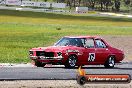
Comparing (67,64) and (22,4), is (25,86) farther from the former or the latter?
(22,4)

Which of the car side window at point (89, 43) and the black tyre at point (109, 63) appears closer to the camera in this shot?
the car side window at point (89, 43)

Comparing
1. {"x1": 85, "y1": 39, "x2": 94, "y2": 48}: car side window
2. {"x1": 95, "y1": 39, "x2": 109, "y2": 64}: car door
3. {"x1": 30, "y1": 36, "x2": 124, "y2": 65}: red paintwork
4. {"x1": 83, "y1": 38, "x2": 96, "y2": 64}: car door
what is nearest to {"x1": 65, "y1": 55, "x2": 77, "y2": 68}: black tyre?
{"x1": 30, "y1": 36, "x2": 124, "y2": 65}: red paintwork

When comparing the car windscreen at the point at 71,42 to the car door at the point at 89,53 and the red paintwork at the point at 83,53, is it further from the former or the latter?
the red paintwork at the point at 83,53

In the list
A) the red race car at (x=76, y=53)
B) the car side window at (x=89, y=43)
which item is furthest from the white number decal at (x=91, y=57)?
the car side window at (x=89, y=43)

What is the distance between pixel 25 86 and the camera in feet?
48.6

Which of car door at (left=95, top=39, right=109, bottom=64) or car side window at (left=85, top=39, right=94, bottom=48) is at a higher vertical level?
car side window at (left=85, top=39, right=94, bottom=48)

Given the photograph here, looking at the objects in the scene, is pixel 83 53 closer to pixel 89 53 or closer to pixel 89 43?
pixel 89 53

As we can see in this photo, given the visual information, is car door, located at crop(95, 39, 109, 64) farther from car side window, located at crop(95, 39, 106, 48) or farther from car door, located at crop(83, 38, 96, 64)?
car door, located at crop(83, 38, 96, 64)

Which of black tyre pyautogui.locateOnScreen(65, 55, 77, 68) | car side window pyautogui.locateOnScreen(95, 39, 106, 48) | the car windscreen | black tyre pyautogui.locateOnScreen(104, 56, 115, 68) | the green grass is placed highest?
the car windscreen

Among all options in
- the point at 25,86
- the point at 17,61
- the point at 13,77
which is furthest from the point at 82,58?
the point at 25,86

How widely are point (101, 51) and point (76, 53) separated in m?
1.51

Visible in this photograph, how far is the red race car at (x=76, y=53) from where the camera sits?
22.2m

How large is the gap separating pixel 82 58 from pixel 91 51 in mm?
664

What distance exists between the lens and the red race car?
72.9ft
